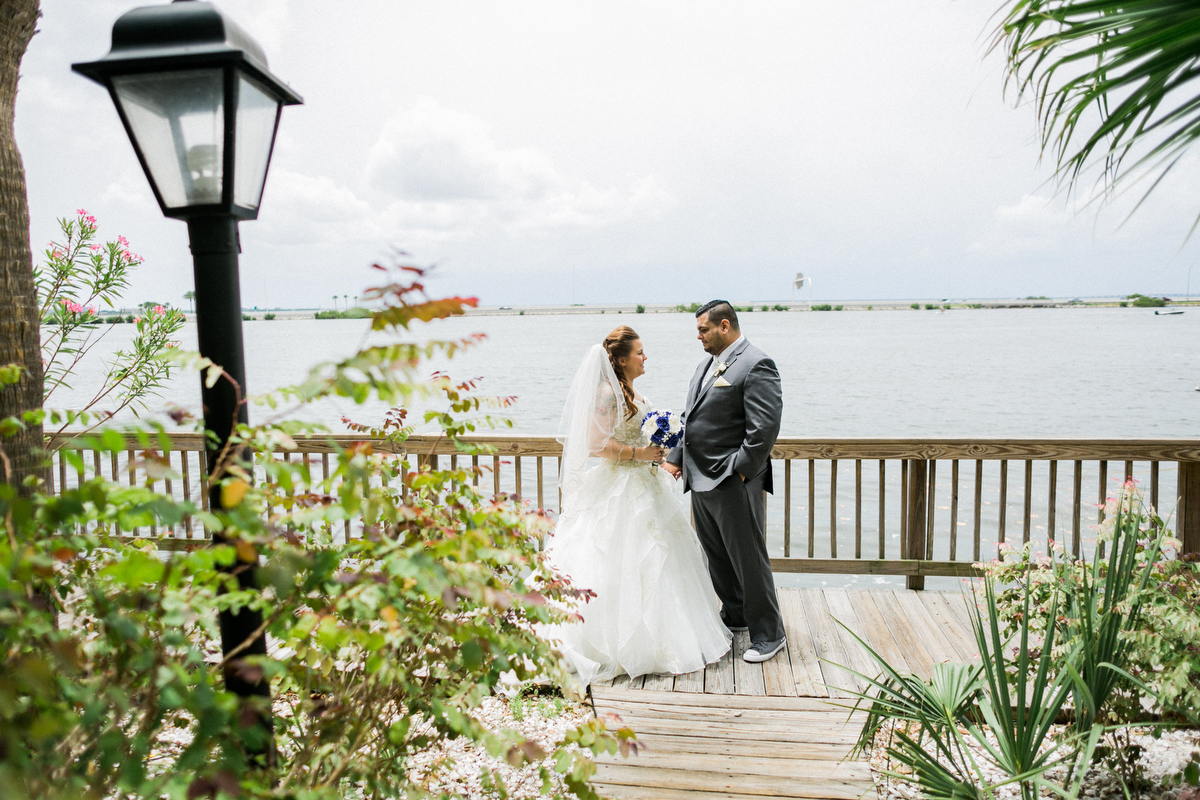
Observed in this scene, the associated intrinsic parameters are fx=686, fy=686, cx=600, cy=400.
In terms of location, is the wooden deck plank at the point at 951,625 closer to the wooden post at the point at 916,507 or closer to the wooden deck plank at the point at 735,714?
the wooden post at the point at 916,507

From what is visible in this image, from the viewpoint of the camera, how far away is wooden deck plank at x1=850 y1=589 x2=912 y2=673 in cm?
351

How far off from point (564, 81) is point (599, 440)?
464 inches

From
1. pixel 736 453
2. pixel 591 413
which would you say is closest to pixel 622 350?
pixel 591 413

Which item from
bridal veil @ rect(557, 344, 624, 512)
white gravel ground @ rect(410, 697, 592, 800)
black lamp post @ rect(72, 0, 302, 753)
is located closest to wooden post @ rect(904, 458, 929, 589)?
bridal veil @ rect(557, 344, 624, 512)

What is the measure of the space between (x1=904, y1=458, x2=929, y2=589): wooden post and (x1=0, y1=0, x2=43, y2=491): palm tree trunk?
4.40 metres

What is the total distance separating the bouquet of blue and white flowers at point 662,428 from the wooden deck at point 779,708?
115 centimetres

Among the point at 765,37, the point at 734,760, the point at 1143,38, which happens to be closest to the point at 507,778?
the point at 734,760

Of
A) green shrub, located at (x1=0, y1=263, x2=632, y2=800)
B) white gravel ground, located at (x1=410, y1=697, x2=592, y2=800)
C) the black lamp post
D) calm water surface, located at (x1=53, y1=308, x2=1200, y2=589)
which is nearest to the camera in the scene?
green shrub, located at (x1=0, y1=263, x2=632, y2=800)

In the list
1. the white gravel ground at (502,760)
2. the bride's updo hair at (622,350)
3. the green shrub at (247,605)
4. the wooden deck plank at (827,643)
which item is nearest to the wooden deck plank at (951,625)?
the wooden deck plank at (827,643)

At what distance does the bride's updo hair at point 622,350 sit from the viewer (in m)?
3.82

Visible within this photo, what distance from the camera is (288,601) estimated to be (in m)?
1.28

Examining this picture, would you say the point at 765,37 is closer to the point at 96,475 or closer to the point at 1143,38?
the point at 1143,38

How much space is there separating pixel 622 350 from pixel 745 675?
1791 mm

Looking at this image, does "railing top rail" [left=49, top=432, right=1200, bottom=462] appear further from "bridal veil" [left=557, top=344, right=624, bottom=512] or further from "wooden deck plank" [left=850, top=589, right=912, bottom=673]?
"wooden deck plank" [left=850, top=589, right=912, bottom=673]
